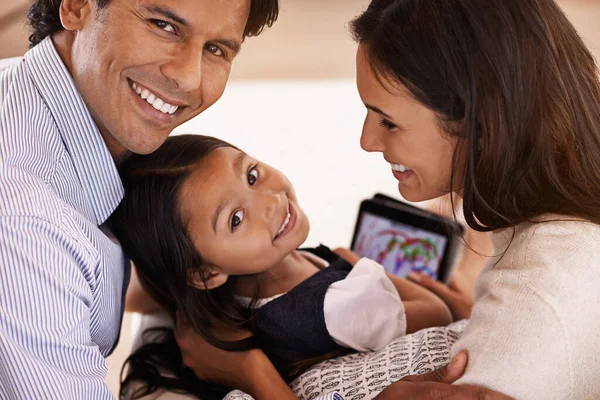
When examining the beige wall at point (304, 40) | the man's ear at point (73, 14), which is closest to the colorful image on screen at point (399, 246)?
the man's ear at point (73, 14)

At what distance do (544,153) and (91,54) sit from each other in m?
0.81

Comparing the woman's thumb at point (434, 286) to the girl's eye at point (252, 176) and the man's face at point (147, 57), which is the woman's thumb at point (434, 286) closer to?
the girl's eye at point (252, 176)

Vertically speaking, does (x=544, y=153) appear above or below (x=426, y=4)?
below

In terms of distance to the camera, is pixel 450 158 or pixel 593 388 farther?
pixel 450 158

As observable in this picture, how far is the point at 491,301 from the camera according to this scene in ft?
3.58

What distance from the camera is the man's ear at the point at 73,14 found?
129cm

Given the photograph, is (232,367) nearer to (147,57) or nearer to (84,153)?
(84,153)

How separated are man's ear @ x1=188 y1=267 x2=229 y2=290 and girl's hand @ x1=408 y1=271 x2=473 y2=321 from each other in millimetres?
559

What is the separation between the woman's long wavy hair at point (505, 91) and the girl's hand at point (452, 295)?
1.82 ft

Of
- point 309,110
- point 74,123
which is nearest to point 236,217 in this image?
point 74,123

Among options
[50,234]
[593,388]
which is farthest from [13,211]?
[593,388]

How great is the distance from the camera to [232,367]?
1429mm

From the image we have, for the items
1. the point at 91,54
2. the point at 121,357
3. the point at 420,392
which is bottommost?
the point at 121,357

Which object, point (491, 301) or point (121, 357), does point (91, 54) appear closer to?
point (491, 301)
